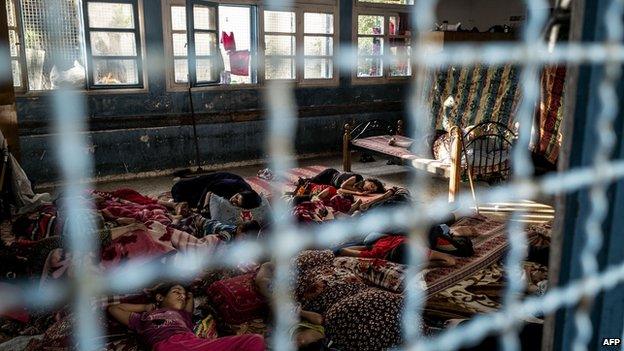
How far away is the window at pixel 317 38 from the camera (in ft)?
21.7

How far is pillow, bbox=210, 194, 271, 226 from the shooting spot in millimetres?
3805

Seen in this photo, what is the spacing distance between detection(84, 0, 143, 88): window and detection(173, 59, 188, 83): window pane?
0.39 metres

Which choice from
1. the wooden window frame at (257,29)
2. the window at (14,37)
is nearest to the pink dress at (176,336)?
the wooden window frame at (257,29)

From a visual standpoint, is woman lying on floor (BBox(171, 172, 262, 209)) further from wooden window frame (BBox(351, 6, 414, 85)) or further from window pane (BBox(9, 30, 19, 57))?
wooden window frame (BBox(351, 6, 414, 85))

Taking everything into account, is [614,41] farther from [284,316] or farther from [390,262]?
[390,262]

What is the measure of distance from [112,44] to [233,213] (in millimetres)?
2650

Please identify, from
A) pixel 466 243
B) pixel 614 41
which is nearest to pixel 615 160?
pixel 614 41

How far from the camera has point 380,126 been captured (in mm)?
7305

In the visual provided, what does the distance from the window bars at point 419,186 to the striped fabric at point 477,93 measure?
5.38m

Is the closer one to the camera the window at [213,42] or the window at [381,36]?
the window at [213,42]

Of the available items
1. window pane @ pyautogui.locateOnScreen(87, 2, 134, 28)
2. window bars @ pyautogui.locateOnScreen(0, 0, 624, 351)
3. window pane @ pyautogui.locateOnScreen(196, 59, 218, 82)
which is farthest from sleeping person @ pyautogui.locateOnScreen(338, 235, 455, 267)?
window pane @ pyautogui.locateOnScreen(87, 2, 134, 28)

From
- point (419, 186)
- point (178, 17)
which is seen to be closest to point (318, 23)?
point (178, 17)

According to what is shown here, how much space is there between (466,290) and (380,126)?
454 cm

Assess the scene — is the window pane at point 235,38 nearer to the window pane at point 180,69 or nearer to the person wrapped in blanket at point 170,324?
the window pane at point 180,69
